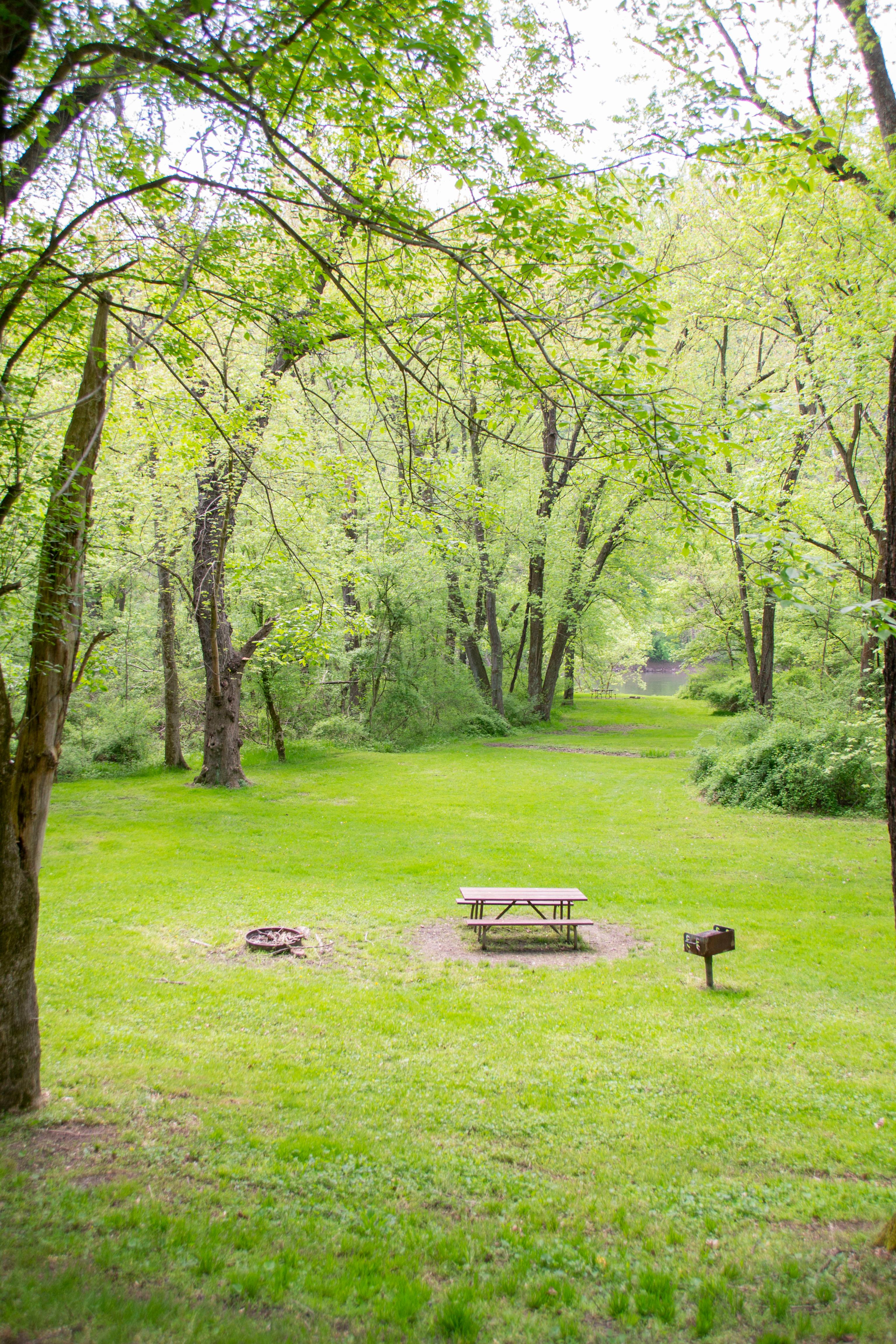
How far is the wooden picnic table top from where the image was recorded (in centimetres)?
904

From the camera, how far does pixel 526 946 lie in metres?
8.92

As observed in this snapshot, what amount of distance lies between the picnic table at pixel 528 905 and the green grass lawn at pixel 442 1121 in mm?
630

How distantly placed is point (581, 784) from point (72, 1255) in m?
16.0

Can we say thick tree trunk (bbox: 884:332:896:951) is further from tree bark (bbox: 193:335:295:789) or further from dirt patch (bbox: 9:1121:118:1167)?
tree bark (bbox: 193:335:295:789)

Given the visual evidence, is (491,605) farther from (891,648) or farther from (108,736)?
(891,648)

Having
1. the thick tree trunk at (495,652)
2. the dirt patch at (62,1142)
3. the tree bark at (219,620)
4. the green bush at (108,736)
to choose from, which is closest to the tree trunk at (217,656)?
the tree bark at (219,620)

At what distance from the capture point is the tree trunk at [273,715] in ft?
65.2

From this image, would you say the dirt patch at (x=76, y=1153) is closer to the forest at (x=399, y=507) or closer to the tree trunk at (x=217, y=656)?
the forest at (x=399, y=507)

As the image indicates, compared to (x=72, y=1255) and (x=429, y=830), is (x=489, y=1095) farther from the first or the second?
(x=429, y=830)

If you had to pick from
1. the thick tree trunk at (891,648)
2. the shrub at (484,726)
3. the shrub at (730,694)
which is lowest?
the shrub at (484,726)

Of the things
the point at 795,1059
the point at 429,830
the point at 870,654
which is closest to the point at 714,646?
the point at 870,654

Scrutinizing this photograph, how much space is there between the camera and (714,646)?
3319 cm

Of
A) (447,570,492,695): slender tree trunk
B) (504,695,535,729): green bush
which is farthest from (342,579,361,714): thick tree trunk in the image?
(504,695,535,729): green bush

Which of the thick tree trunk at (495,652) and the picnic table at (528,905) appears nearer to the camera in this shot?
the picnic table at (528,905)
